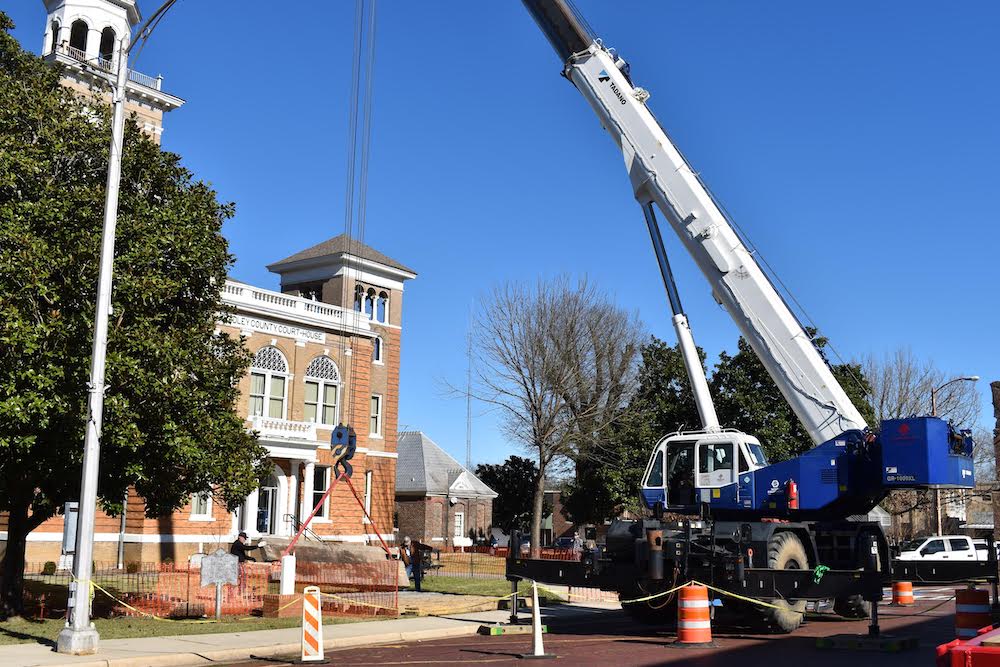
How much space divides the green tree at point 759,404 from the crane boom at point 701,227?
74.5 ft

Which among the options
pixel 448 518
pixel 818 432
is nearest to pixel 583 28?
pixel 818 432

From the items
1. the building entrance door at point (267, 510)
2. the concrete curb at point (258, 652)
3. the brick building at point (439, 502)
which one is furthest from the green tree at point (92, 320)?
the brick building at point (439, 502)

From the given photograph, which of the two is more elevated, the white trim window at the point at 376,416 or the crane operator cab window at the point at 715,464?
the white trim window at the point at 376,416

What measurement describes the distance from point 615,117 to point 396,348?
105 feet

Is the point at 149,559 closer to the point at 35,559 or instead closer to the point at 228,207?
the point at 35,559

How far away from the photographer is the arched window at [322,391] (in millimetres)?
44500

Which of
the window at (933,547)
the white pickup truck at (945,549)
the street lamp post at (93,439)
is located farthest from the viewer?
the window at (933,547)

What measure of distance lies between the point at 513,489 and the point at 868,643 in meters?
50.8

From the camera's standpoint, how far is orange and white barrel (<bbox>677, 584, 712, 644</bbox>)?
48.5 feet

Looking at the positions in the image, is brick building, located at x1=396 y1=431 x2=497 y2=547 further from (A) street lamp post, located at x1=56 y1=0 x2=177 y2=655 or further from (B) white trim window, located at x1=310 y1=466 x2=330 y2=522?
(A) street lamp post, located at x1=56 y1=0 x2=177 y2=655

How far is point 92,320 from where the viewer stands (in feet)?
53.7

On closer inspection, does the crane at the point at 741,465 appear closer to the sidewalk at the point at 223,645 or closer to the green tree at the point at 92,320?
the sidewalk at the point at 223,645

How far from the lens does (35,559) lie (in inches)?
1362

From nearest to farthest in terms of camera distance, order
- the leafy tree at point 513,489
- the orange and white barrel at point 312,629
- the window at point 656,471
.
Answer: the orange and white barrel at point 312,629
the window at point 656,471
the leafy tree at point 513,489
